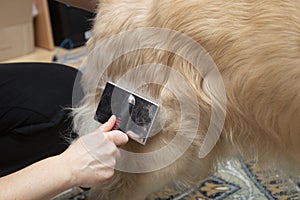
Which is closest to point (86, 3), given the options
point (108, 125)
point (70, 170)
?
point (108, 125)

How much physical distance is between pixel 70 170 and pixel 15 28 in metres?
1.95

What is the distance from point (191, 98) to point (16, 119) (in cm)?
61

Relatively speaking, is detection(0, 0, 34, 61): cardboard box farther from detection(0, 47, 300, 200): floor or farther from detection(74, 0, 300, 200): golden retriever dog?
detection(74, 0, 300, 200): golden retriever dog

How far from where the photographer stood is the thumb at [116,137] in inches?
37.6

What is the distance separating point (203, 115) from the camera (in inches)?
40.3

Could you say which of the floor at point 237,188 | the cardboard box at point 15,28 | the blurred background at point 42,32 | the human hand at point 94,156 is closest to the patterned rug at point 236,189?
the floor at point 237,188

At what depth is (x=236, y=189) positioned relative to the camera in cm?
156

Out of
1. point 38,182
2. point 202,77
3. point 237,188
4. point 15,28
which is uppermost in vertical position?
point 202,77

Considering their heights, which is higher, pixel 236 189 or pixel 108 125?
pixel 108 125

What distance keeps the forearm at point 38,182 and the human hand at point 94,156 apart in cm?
2

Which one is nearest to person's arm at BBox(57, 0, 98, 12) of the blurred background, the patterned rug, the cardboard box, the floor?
the floor

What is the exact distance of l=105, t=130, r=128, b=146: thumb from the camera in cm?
96

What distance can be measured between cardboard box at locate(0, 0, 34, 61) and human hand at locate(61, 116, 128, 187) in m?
1.79

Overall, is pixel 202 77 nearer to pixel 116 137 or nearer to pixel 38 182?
pixel 116 137
